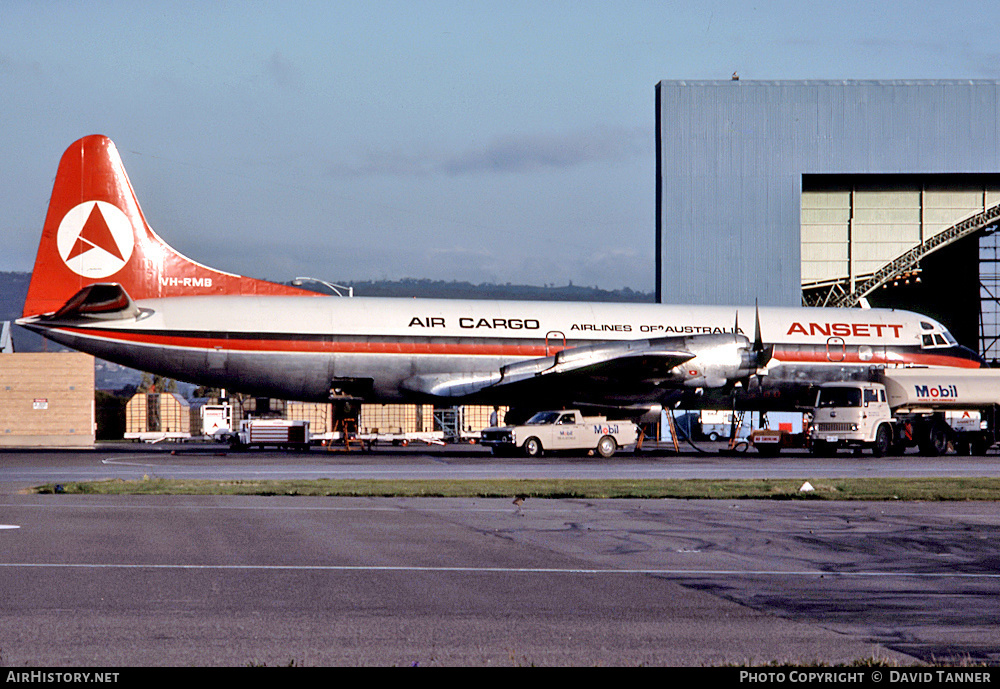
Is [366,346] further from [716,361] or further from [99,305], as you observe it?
[716,361]

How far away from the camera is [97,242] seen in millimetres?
34938

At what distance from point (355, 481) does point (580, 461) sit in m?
10.7

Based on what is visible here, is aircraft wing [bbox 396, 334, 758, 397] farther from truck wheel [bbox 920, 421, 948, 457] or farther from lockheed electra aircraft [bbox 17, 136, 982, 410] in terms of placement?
truck wheel [bbox 920, 421, 948, 457]

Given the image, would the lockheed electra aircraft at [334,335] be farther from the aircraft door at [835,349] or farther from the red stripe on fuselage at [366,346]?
the aircraft door at [835,349]

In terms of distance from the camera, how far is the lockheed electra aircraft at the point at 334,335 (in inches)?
1320

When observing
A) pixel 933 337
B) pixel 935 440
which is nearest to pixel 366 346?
pixel 935 440

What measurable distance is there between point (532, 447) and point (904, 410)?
14.3m

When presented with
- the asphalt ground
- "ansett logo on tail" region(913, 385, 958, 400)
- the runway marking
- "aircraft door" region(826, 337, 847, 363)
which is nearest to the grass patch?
the asphalt ground

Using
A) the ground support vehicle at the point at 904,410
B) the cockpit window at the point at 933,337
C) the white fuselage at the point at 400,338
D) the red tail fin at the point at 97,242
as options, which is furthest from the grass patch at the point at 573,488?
the cockpit window at the point at 933,337

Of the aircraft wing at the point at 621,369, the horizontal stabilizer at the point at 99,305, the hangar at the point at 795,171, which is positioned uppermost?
the hangar at the point at 795,171

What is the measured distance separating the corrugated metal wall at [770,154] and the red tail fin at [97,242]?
3253 cm
